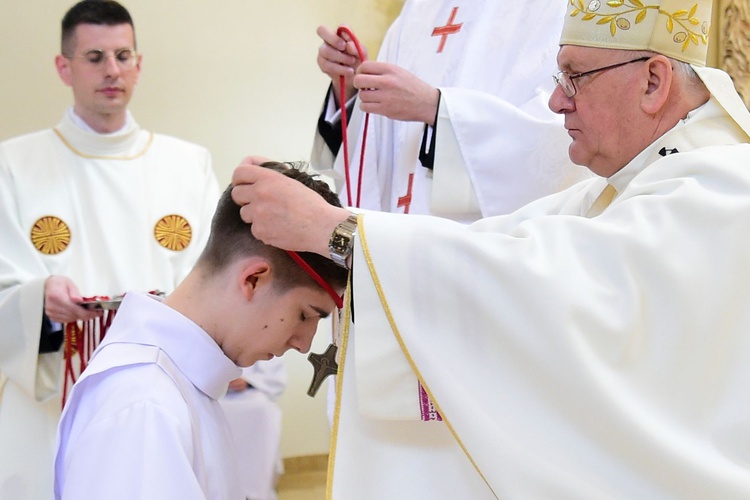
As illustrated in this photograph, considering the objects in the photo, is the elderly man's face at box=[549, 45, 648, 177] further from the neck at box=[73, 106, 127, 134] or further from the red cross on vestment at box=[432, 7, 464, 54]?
the neck at box=[73, 106, 127, 134]

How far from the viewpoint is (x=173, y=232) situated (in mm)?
4148

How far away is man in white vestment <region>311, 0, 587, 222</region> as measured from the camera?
111 inches

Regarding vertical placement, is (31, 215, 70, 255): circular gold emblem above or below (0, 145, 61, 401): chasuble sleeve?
above

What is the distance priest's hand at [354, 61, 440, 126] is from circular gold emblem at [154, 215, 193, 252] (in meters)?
1.67

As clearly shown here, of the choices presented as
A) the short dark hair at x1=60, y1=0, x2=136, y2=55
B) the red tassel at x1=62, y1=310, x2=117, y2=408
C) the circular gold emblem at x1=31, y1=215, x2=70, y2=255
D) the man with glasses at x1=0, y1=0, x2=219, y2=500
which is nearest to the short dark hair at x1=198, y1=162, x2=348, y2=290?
the red tassel at x1=62, y1=310, x2=117, y2=408

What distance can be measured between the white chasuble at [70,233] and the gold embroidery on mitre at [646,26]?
224 cm

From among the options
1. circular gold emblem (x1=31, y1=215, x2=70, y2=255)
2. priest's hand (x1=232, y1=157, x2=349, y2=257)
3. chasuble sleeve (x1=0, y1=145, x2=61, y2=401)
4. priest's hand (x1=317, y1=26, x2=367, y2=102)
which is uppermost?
priest's hand (x1=317, y1=26, x2=367, y2=102)

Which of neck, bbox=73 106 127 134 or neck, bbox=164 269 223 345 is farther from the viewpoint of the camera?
neck, bbox=73 106 127 134

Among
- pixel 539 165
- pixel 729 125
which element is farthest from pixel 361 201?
pixel 729 125

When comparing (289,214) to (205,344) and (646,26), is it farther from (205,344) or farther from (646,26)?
(646,26)

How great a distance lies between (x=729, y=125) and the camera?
2111 mm

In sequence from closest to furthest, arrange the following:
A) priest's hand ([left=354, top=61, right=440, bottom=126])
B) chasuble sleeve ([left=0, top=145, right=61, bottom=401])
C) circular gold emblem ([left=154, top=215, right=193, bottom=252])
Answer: priest's hand ([left=354, top=61, right=440, bottom=126]) → chasuble sleeve ([left=0, top=145, right=61, bottom=401]) → circular gold emblem ([left=154, top=215, right=193, bottom=252])

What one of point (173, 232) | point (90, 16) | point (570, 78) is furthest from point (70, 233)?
point (570, 78)

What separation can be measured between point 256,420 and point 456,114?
72.3 inches
